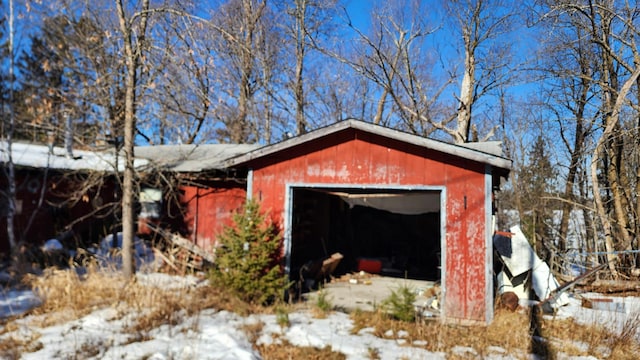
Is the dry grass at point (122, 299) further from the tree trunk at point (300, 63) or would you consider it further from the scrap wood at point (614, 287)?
the tree trunk at point (300, 63)

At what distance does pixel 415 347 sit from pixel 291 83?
59.5 ft

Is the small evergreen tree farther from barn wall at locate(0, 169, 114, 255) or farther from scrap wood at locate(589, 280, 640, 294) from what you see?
scrap wood at locate(589, 280, 640, 294)

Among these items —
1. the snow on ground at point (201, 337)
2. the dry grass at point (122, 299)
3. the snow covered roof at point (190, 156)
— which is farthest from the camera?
the snow covered roof at point (190, 156)

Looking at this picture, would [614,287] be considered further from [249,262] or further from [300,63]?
[300,63]

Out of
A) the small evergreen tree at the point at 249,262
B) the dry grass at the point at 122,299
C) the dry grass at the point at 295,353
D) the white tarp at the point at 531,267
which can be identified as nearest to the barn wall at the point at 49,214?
the dry grass at the point at 122,299

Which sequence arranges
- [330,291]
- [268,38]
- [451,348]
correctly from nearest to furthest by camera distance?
[451,348]
[330,291]
[268,38]

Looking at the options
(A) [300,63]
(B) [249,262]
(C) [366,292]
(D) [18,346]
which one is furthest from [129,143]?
(A) [300,63]

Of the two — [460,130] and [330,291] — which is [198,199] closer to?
[330,291]

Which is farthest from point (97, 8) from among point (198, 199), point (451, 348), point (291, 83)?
point (451, 348)

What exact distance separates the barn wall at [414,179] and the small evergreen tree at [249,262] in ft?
2.75

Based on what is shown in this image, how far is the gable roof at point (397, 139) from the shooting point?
7027 millimetres

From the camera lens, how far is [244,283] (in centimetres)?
722

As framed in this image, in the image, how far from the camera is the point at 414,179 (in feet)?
25.2

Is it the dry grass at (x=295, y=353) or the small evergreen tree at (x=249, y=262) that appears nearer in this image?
the dry grass at (x=295, y=353)
